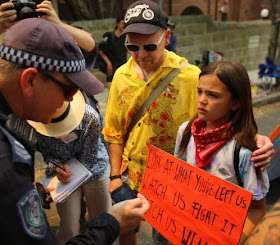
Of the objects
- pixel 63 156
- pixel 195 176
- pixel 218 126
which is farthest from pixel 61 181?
pixel 218 126

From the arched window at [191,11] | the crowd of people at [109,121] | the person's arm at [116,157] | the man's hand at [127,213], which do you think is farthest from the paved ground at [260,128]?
the arched window at [191,11]

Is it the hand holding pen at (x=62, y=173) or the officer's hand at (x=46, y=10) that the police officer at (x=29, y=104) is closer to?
the hand holding pen at (x=62, y=173)

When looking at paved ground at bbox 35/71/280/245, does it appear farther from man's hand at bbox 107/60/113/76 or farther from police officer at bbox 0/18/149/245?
police officer at bbox 0/18/149/245

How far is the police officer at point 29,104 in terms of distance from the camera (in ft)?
3.62

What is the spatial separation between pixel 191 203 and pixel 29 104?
1.06 meters

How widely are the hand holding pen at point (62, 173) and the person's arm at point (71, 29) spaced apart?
0.97 meters

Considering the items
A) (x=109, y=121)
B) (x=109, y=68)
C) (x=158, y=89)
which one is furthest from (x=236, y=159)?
(x=109, y=68)

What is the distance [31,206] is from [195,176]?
995 millimetres

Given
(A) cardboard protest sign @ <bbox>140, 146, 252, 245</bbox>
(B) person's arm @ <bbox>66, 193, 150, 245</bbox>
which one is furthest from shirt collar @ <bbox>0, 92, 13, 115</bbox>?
(A) cardboard protest sign @ <bbox>140, 146, 252, 245</bbox>

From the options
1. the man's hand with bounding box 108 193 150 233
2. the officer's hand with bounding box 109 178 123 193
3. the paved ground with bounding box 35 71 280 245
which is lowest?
the paved ground with bounding box 35 71 280 245

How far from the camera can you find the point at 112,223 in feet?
5.18

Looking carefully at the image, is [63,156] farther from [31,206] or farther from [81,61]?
[31,206]

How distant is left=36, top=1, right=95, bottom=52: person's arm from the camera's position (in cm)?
237

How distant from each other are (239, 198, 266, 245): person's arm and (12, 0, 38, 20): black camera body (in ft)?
5.90
